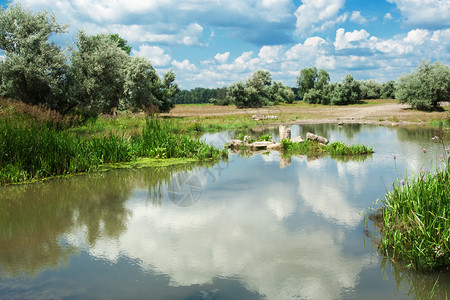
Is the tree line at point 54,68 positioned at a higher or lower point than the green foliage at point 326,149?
higher

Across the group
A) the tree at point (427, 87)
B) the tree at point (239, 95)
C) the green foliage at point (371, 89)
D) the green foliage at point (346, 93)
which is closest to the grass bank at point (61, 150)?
the tree at point (427, 87)

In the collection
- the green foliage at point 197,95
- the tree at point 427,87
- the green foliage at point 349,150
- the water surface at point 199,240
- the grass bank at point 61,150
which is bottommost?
the water surface at point 199,240

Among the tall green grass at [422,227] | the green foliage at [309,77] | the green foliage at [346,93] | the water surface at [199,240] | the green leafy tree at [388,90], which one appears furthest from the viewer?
the green foliage at [309,77]

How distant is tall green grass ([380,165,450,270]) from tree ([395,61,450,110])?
39.0m

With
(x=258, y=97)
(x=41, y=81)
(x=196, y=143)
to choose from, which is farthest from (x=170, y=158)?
(x=258, y=97)

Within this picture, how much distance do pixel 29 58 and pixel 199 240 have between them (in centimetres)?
2436

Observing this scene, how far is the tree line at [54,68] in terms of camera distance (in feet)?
84.0

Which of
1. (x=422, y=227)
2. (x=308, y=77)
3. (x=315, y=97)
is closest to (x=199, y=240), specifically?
(x=422, y=227)

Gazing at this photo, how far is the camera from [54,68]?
26.9 m

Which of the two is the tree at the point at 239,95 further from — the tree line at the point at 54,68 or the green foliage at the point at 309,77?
the green foliage at the point at 309,77

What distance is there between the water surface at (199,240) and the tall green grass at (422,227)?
24cm

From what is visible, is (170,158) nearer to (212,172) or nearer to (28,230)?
(212,172)

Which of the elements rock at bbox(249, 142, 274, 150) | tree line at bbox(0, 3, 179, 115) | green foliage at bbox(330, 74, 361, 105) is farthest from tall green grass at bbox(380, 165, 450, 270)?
green foliage at bbox(330, 74, 361, 105)

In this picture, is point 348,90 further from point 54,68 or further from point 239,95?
point 54,68
